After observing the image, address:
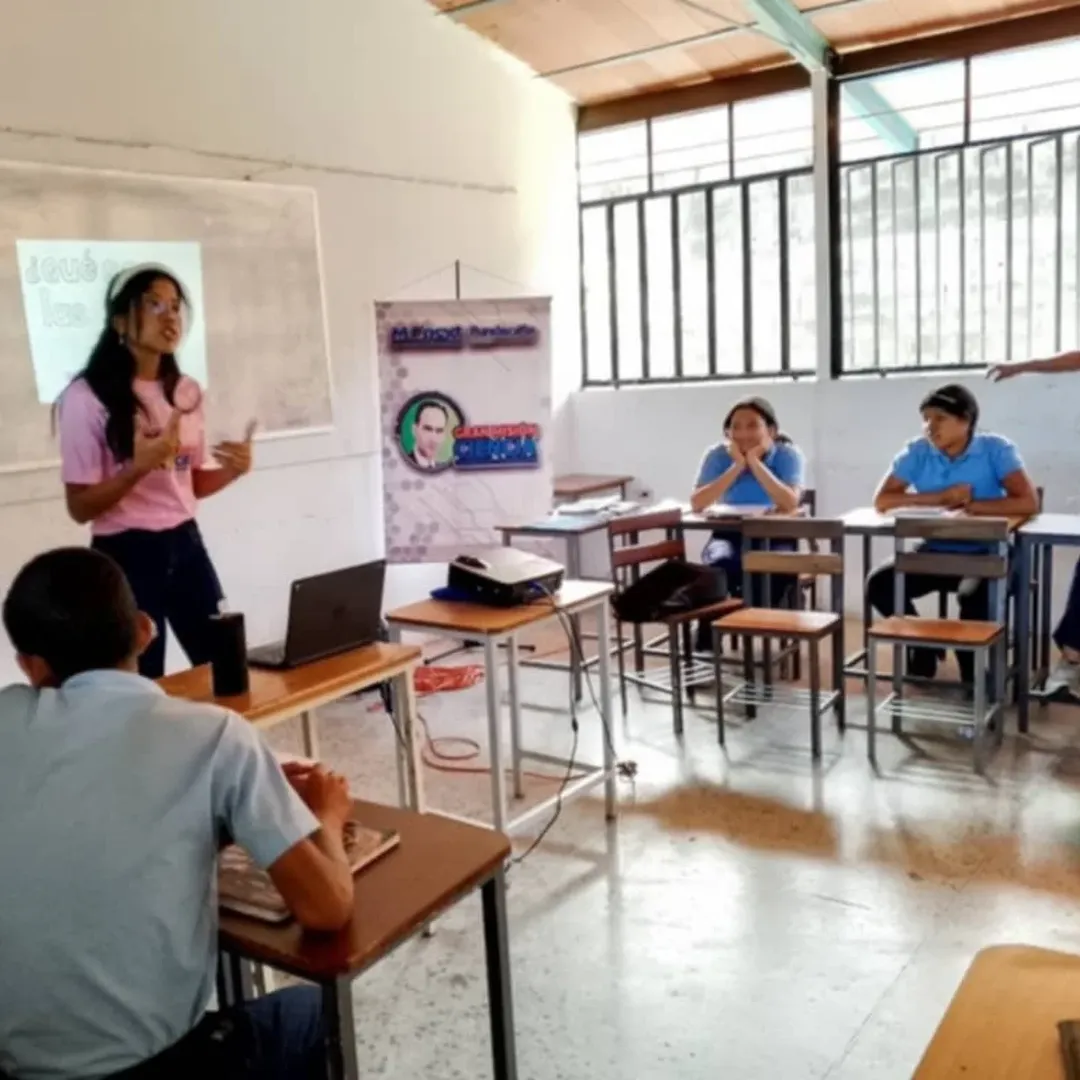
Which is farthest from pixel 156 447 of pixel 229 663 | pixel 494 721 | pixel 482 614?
pixel 494 721

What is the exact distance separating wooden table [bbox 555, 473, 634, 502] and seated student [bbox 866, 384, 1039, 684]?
1961 mm

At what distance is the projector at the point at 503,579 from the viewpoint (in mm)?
3227

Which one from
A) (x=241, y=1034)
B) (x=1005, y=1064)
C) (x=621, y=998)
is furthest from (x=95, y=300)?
(x=1005, y=1064)

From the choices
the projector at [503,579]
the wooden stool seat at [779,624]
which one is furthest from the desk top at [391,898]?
the wooden stool seat at [779,624]

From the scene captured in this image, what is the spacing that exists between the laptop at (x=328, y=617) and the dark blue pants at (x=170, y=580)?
428mm

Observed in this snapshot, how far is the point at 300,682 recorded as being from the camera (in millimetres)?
2422

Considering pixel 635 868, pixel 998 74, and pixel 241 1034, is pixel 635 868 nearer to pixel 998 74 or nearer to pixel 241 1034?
pixel 241 1034

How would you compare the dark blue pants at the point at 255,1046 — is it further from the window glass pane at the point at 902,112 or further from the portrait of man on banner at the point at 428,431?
the window glass pane at the point at 902,112

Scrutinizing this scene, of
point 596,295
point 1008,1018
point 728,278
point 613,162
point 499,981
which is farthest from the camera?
point 596,295

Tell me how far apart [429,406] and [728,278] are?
1928 millimetres

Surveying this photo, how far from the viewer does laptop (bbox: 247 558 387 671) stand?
2500 millimetres

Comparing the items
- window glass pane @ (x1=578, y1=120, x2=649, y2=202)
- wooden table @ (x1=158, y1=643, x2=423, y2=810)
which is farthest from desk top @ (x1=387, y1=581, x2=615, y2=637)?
window glass pane @ (x1=578, y1=120, x2=649, y2=202)

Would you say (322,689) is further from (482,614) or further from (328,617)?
(482,614)

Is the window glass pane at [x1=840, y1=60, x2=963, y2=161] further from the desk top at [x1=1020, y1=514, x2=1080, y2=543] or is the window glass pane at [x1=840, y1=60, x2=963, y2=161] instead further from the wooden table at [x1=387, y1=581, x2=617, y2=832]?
the wooden table at [x1=387, y1=581, x2=617, y2=832]
